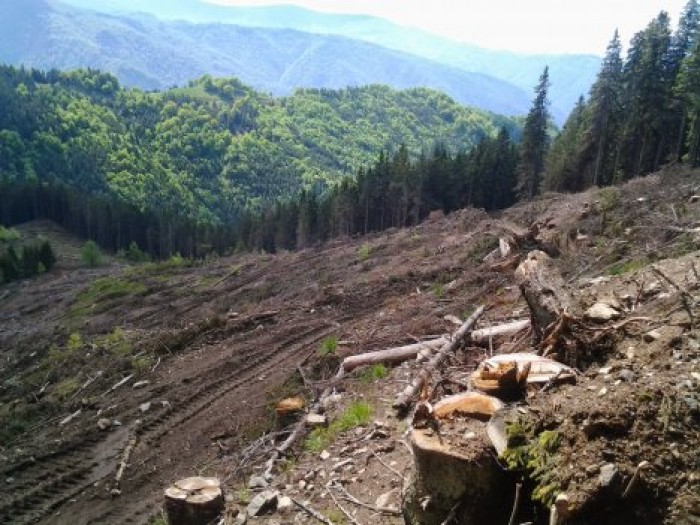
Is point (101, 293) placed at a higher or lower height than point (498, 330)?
lower

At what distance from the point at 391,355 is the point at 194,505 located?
516 centimetres

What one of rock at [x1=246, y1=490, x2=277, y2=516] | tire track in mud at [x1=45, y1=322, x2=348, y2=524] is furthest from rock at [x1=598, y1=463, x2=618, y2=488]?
tire track in mud at [x1=45, y1=322, x2=348, y2=524]

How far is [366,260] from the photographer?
3158 centimetres

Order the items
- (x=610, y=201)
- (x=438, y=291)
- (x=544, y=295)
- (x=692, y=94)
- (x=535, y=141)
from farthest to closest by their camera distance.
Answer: (x=535, y=141) → (x=692, y=94) → (x=610, y=201) → (x=438, y=291) → (x=544, y=295)

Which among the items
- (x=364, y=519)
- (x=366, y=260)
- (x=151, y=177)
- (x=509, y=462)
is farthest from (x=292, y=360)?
(x=151, y=177)

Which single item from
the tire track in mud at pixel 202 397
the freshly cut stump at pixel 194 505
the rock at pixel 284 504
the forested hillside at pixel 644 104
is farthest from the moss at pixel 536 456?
the forested hillside at pixel 644 104

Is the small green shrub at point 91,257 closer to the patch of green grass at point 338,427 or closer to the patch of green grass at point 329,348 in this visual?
the patch of green grass at point 329,348

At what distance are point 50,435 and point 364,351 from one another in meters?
8.91

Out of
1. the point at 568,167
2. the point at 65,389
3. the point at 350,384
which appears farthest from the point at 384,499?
the point at 568,167

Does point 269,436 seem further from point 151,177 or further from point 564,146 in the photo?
point 151,177

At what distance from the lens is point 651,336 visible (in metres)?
6.03

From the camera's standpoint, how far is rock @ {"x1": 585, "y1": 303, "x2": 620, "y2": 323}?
7.07 metres

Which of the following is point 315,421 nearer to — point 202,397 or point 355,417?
point 355,417

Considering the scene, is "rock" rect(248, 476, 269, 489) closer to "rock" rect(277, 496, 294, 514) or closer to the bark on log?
"rock" rect(277, 496, 294, 514)
